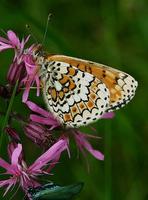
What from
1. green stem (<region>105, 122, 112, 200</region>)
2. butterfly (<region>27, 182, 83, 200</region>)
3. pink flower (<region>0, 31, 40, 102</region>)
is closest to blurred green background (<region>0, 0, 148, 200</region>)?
green stem (<region>105, 122, 112, 200</region>)

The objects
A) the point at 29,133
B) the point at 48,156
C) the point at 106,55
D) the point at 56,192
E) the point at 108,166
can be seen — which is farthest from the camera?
the point at 106,55

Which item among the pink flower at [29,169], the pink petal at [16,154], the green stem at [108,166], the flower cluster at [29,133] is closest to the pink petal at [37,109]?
the flower cluster at [29,133]

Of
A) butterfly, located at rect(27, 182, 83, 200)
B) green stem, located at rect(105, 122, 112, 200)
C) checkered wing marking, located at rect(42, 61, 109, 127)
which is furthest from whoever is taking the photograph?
green stem, located at rect(105, 122, 112, 200)

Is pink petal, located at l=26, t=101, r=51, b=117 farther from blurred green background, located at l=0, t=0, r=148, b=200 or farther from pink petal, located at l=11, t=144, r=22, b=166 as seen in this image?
blurred green background, located at l=0, t=0, r=148, b=200

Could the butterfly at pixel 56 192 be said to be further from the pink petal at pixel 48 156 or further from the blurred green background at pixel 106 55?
the blurred green background at pixel 106 55

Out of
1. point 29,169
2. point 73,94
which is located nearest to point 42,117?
point 73,94

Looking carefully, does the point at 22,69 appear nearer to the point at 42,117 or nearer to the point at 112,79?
the point at 42,117

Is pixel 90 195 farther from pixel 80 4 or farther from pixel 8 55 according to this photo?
pixel 80 4
